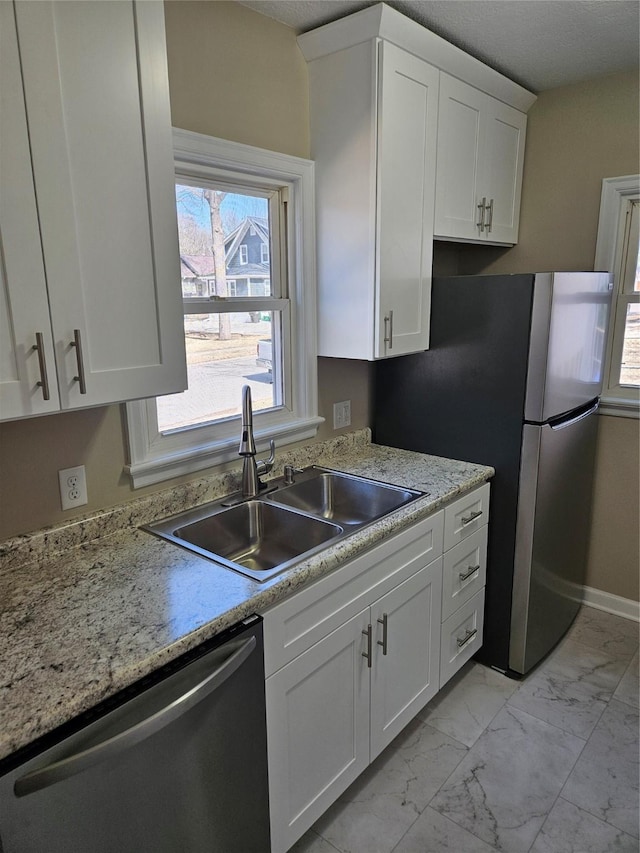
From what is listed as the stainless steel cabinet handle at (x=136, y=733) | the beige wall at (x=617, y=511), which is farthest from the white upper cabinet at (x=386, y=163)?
the stainless steel cabinet handle at (x=136, y=733)

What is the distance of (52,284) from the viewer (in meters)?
1.12

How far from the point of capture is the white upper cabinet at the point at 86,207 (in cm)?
105

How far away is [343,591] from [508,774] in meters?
0.97

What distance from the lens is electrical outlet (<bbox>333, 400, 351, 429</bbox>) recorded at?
2.44 m

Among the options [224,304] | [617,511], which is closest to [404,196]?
[224,304]

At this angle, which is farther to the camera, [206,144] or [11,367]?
[206,144]

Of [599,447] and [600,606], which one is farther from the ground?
[599,447]

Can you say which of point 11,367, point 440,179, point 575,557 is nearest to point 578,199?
point 440,179

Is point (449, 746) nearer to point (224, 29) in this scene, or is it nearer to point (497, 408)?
point (497, 408)

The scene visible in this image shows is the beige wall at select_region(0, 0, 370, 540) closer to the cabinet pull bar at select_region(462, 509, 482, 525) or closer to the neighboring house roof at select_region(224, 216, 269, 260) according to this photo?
the neighboring house roof at select_region(224, 216, 269, 260)

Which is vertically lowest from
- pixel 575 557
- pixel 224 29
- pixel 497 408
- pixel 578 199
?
pixel 575 557

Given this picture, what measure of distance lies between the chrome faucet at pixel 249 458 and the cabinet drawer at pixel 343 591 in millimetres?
511

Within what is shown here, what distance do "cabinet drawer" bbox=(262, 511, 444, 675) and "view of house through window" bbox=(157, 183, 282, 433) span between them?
750 mm

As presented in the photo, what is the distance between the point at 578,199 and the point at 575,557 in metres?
1.66
